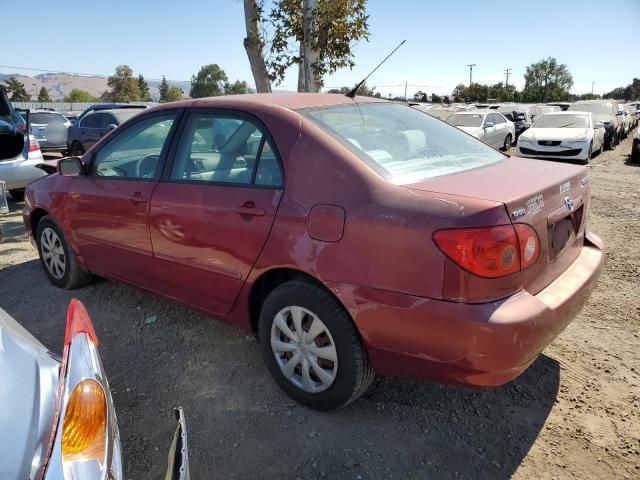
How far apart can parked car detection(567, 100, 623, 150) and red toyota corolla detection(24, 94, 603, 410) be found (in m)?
17.0

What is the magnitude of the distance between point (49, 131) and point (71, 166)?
13.0m

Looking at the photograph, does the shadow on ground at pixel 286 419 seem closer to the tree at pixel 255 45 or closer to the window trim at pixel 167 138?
the window trim at pixel 167 138

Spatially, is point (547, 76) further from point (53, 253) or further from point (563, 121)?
point (53, 253)

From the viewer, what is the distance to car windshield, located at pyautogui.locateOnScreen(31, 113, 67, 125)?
15117mm

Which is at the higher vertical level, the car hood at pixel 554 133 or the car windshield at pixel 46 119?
the car windshield at pixel 46 119

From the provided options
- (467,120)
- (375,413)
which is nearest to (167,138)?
(375,413)

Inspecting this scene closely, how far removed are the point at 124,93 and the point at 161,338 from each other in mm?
89813

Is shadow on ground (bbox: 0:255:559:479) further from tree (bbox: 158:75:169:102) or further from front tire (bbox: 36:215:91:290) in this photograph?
tree (bbox: 158:75:169:102)

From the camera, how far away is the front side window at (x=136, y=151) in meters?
3.36

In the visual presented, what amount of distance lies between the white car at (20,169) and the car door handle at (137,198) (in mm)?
4664

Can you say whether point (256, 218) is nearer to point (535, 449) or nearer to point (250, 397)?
point (250, 397)

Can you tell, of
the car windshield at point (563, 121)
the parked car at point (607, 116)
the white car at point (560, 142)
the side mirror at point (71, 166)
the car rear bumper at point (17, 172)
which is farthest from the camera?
the parked car at point (607, 116)

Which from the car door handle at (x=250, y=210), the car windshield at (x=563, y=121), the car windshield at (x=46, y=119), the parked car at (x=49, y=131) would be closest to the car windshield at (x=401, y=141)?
the car door handle at (x=250, y=210)

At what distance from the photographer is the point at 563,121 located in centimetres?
1398
